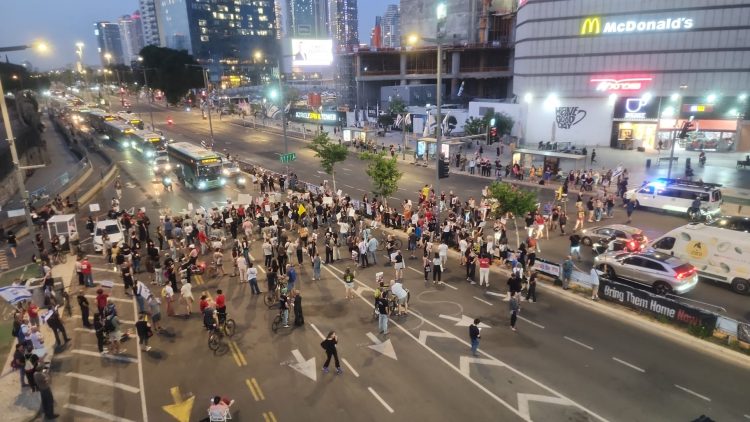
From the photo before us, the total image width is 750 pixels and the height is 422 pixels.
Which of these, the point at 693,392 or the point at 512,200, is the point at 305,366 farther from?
the point at 512,200

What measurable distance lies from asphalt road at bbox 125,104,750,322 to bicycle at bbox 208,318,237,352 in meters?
15.2

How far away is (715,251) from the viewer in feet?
62.3

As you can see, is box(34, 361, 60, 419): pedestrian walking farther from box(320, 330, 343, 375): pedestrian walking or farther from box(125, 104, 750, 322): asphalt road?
box(125, 104, 750, 322): asphalt road

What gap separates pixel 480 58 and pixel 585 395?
88.1 m

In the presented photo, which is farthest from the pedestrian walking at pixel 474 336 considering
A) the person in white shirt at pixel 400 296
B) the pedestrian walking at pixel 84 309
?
the pedestrian walking at pixel 84 309

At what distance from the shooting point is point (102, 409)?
1270 centimetres

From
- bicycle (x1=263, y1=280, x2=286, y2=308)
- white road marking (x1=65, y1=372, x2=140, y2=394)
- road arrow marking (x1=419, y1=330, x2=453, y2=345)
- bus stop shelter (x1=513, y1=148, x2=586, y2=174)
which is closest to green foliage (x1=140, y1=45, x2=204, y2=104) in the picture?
bus stop shelter (x1=513, y1=148, x2=586, y2=174)

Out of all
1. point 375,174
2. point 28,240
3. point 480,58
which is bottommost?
point 28,240

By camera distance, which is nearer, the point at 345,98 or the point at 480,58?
the point at 480,58

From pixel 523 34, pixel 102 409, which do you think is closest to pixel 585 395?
pixel 102 409

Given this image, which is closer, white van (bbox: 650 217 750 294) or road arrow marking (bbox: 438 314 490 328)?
road arrow marking (bbox: 438 314 490 328)

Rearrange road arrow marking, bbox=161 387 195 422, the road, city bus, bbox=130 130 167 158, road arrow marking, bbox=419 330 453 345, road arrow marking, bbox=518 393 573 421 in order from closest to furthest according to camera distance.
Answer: road arrow marking, bbox=518 393 573 421, the road, road arrow marking, bbox=161 387 195 422, road arrow marking, bbox=419 330 453 345, city bus, bbox=130 130 167 158

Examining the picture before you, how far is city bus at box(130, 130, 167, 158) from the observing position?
5181 centimetres

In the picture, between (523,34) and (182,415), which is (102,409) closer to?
(182,415)
